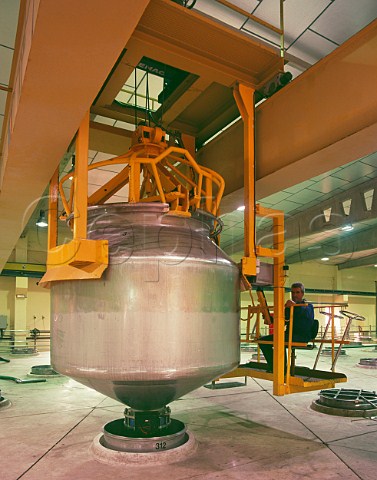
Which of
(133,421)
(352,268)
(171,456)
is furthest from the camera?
(352,268)

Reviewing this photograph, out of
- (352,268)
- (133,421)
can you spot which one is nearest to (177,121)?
(133,421)

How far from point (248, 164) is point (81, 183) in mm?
1968

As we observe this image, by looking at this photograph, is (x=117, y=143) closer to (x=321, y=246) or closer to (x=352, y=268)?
(x=321, y=246)

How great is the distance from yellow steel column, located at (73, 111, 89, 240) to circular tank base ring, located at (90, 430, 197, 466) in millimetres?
2426

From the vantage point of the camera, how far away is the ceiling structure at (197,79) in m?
2.66

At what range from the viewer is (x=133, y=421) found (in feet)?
15.7

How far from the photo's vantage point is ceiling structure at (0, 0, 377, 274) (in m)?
2.66

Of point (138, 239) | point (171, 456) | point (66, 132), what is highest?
point (66, 132)

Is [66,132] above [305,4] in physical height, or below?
below

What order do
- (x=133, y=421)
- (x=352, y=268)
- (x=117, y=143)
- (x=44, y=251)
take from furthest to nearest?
1. (x=352, y=268)
2. (x=44, y=251)
3. (x=117, y=143)
4. (x=133, y=421)

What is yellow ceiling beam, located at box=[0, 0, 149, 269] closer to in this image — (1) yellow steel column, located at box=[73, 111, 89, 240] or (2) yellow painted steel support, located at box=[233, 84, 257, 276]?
(1) yellow steel column, located at box=[73, 111, 89, 240]

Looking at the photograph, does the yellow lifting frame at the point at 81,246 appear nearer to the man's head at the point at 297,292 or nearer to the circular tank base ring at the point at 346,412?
the man's head at the point at 297,292

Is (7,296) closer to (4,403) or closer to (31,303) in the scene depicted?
(31,303)

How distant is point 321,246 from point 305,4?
1648 cm
